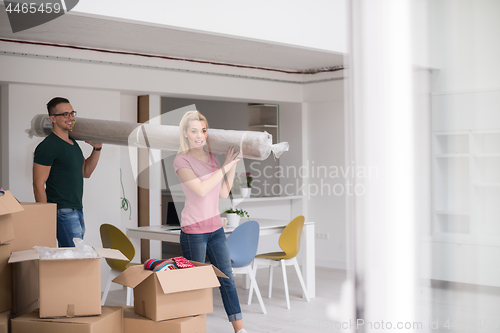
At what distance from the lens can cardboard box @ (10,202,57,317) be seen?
2172mm

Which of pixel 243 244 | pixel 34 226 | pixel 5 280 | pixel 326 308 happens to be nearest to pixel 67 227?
pixel 34 226

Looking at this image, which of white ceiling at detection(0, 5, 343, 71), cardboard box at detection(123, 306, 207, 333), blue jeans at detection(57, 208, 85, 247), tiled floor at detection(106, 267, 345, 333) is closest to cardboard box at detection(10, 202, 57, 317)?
blue jeans at detection(57, 208, 85, 247)

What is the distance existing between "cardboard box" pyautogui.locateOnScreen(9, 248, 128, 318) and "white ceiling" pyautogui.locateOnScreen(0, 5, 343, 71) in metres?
1.94

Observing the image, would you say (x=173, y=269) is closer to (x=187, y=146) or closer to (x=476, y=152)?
(x=187, y=146)

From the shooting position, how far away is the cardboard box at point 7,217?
79.0 inches

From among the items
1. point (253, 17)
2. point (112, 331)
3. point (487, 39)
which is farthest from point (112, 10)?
point (487, 39)

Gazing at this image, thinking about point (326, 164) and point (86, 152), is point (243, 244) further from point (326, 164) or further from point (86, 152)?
point (326, 164)

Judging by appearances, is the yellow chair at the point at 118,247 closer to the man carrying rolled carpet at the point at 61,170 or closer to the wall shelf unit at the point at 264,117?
the man carrying rolled carpet at the point at 61,170

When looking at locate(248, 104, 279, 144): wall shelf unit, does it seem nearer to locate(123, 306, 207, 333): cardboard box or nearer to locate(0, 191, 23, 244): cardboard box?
locate(123, 306, 207, 333): cardboard box

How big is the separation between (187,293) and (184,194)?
0.85m

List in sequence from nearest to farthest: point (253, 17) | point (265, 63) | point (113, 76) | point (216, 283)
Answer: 1. point (216, 283)
2. point (253, 17)
3. point (113, 76)
4. point (265, 63)

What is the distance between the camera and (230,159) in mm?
2541

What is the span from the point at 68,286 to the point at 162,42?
2.98 m

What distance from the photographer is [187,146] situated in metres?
2.68
